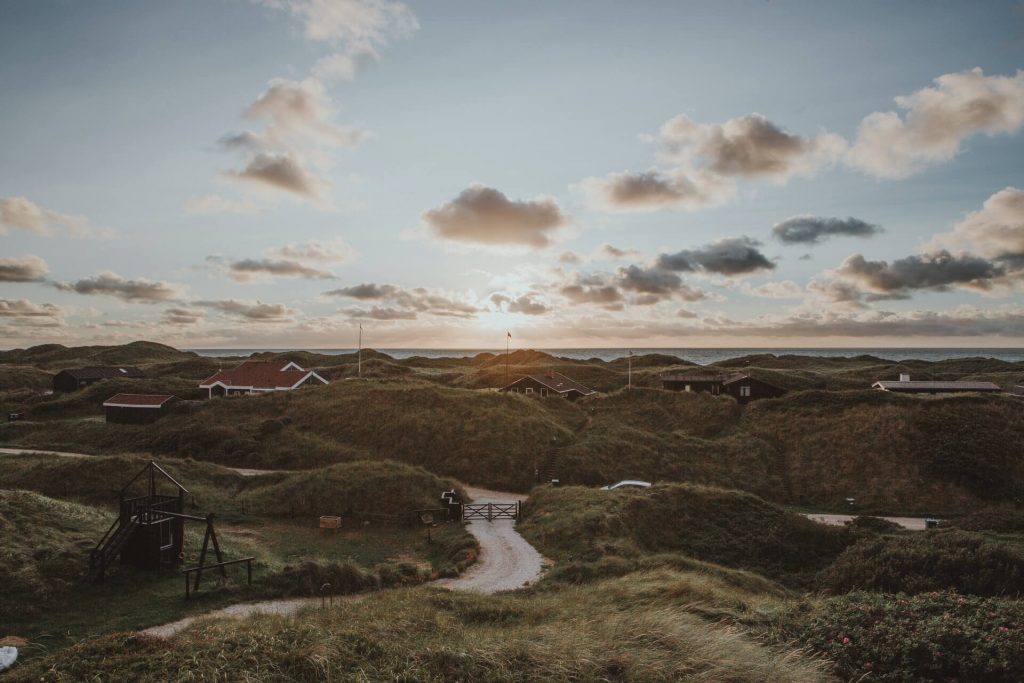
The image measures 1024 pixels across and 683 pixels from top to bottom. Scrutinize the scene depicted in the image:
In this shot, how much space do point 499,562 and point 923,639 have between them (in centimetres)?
1641

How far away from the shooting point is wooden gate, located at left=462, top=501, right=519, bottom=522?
31500 millimetres

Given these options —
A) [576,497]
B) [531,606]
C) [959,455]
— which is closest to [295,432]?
[576,497]

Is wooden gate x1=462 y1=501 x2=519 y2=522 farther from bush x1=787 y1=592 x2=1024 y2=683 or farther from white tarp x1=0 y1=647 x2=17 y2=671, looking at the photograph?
white tarp x1=0 y1=647 x2=17 y2=671

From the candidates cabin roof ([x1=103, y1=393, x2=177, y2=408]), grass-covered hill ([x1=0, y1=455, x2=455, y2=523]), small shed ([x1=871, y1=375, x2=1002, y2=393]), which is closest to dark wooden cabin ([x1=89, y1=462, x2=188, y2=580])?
grass-covered hill ([x1=0, y1=455, x2=455, y2=523])

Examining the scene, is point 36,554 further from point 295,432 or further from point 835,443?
point 835,443

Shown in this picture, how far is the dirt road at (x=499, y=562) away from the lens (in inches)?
790

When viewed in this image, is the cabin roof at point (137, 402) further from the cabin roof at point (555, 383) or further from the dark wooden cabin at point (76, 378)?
the cabin roof at point (555, 383)

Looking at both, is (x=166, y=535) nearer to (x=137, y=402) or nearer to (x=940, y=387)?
(x=137, y=402)

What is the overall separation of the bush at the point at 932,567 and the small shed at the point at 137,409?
58.7 metres

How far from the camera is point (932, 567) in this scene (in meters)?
19.3

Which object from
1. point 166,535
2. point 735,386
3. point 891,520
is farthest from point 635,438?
point 166,535

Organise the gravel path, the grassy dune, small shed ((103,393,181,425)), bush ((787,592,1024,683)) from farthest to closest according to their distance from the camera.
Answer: small shed ((103,393,181,425)) < the gravel path < bush ((787,592,1024,683)) < the grassy dune

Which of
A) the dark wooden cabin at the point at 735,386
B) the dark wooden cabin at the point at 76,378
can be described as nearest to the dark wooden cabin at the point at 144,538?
the dark wooden cabin at the point at 735,386

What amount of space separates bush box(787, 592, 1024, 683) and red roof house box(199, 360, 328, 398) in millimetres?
61464
